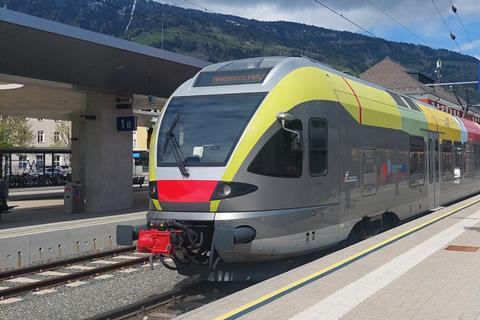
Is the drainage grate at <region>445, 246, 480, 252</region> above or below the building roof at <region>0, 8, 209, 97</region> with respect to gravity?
below

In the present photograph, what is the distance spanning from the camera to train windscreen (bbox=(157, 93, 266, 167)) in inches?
→ 299

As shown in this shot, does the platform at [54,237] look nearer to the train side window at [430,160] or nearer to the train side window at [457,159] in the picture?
the train side window at [430,160]

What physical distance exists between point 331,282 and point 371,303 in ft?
2.97

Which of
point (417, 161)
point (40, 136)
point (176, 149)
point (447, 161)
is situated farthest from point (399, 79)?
point (176, 149)

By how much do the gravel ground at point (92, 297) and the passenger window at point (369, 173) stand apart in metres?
3.61

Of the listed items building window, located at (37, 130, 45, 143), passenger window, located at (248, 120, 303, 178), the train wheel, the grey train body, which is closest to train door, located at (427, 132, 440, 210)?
the train wheel

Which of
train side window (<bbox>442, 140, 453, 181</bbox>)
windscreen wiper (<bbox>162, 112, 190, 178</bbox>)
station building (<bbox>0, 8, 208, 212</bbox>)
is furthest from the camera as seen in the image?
train side window (<bbox>442, 140, 453, 181</bbox>)

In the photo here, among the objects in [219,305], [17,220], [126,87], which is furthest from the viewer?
[126,87]

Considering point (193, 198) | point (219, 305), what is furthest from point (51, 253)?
point (219, 305)

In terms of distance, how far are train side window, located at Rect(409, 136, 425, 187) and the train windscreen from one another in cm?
617

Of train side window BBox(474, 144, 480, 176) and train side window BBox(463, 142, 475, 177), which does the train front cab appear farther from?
train side window BBox(474, 144, 480, 176)

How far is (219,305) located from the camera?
562cm

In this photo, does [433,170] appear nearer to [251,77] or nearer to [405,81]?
[251,77]

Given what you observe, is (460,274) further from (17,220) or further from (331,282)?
(17,220)
